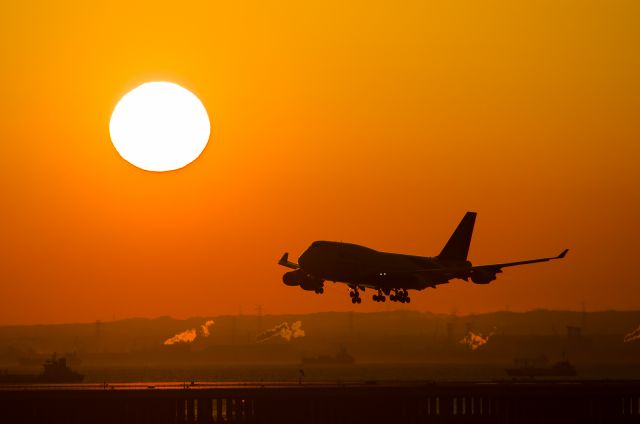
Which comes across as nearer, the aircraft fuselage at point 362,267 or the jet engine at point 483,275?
the aircraft fuselage at point 362,267

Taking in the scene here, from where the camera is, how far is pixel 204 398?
570 ft

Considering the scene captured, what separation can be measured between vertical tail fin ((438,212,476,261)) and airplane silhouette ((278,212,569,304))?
836 cm

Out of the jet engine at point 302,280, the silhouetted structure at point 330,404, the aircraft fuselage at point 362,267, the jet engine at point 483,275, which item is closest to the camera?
the aircraft fuselage at point 362,267

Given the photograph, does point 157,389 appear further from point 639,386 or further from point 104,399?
point 639,386

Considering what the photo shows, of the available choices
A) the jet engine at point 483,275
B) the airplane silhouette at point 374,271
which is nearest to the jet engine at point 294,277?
the airplane silhouette at point 374,271

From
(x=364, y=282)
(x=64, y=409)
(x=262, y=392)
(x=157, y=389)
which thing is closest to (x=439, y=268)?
(x=364, y=282)

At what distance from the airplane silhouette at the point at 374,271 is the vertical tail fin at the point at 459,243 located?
8.36 m

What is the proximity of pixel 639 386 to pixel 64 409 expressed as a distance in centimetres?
Answer: 8704

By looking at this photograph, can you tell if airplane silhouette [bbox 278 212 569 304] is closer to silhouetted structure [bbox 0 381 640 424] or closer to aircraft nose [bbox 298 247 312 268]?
aircraft nose [bbox 298 247 312 268]

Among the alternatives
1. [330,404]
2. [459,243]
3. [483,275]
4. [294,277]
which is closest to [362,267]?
[294,277]

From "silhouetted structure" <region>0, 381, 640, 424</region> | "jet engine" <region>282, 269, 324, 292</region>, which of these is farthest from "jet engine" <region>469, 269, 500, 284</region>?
"jet engine" <region>282, 269, 324, 292</region>

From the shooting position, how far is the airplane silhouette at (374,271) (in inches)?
6289

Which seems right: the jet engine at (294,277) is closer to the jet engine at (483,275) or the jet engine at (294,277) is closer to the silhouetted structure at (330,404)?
the silhouetted structure at (330,404)

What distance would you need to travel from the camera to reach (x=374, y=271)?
163375 mm
